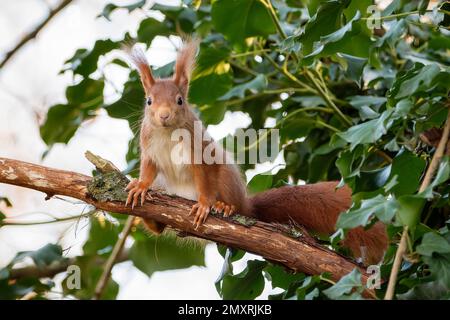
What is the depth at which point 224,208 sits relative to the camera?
8.83 ft

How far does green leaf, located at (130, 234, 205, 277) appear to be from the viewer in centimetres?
347

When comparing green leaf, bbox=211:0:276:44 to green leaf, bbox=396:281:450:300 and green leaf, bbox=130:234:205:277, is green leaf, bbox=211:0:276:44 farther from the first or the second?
green leaf, bbox=396:281:450:300

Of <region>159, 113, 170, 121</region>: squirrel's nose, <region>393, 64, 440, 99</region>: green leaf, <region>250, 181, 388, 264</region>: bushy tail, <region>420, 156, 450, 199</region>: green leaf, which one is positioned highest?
<region>393, 64, 440, 99</region>: green leaf

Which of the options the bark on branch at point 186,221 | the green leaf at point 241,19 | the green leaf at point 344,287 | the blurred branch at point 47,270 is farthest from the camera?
the blurred branch at point 47,270

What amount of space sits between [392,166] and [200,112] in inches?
59.2

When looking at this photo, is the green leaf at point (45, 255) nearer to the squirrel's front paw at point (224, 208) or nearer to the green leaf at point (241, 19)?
the squirrel's front paw at point (224, 208)

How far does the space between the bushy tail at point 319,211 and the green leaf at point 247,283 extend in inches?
8.7

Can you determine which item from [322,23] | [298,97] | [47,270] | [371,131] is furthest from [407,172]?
[47,270]

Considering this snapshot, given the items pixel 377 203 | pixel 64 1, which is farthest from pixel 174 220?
pixel 64 1

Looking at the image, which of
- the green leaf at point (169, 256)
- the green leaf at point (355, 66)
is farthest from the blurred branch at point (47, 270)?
the green leaf at point (355, 66)

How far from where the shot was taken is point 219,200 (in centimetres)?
286

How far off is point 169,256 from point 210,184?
76cm

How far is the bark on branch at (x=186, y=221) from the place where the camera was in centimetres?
233

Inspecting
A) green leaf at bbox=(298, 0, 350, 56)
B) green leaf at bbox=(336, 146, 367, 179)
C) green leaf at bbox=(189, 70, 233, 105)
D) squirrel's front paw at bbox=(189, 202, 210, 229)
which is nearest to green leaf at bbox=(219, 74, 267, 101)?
green leaf at bbox=(189, 70, 233, 105)
